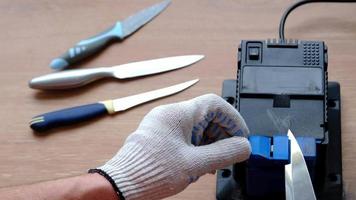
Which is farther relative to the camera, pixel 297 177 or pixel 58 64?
pixel 58 64

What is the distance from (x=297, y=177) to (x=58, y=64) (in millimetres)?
360

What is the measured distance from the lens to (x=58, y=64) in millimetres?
868

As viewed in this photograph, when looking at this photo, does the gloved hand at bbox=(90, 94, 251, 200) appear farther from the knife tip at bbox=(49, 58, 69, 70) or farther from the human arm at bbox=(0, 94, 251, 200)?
the knife tip at bbox=(49, 58, 69, 70)

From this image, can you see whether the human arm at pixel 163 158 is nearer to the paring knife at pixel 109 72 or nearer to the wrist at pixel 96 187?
the wrist at pixel 96 187

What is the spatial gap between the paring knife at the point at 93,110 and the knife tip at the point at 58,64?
7 cm

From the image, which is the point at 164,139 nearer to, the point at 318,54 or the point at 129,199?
the point at 129,199

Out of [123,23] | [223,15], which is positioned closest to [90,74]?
[123,23]

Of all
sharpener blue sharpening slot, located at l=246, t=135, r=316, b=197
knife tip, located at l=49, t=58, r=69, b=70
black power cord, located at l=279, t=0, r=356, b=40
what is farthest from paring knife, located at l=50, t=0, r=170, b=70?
sharpener blue sharpening slot, located at l=246, t=135, r=316, b=197

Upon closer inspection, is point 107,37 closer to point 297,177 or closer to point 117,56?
point 117,56

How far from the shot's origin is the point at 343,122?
803 millimetres

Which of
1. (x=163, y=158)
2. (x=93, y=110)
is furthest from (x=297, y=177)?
(x=93, y=110)

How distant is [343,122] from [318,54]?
10 centimetres

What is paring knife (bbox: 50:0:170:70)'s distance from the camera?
0.87m

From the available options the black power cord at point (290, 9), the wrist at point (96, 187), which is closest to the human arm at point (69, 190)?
the wrist at point (96, 187)
